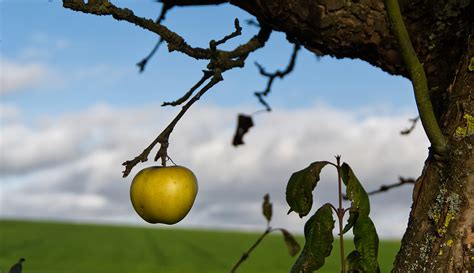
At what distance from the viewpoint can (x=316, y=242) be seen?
→ 1812mm

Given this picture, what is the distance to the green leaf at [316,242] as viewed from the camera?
181 centimetres

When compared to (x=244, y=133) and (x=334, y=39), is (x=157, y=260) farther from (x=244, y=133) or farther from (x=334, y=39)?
(x=334, y=39)

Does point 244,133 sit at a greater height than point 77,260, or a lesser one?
greater

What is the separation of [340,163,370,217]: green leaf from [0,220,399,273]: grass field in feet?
26.3

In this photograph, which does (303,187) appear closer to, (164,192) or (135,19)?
(164,192)

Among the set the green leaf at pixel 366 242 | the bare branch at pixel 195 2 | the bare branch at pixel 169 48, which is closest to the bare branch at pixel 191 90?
the bare branch at pixel 169 48

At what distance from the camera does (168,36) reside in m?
1.94

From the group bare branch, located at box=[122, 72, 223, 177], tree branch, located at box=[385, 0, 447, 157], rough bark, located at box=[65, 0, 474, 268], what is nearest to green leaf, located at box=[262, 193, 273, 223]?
rough bark, located at box=[65, 0, 474, 268]

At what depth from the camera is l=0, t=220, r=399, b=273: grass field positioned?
11016 mm

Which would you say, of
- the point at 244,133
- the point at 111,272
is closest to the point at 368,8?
the point at 244,133

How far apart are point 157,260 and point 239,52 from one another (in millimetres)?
10091

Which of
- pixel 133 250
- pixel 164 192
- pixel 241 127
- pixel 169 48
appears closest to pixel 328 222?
pixel 164 192

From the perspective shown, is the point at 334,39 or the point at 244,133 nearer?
the point at 334,39

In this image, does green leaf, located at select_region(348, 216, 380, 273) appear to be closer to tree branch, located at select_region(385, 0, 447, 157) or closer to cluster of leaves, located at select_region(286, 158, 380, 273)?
cluster of leaves, located at select_region(286, 158, 380, 273)
